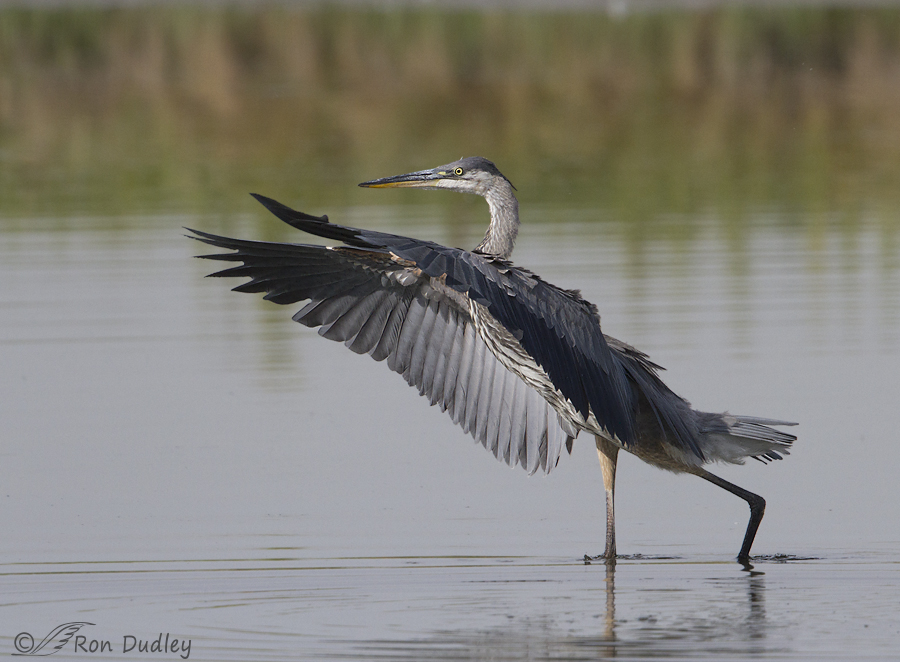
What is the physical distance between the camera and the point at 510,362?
25.1 ft

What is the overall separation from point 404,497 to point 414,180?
1.82 m

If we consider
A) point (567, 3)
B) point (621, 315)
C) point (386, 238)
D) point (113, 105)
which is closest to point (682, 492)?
point (386, 238)

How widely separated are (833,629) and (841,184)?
13930mm

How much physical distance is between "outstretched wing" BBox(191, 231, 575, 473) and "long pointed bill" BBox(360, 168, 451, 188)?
1.46 metres

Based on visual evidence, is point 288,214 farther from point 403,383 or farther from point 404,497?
point 403,383

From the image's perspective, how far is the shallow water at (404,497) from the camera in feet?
21.6

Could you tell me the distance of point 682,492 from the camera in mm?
8820

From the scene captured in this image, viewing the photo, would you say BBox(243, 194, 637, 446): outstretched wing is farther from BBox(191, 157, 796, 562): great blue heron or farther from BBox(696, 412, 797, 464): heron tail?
BBox(696, 412, 797, 464): heron tail

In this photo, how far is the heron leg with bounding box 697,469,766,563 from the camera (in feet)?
25.1

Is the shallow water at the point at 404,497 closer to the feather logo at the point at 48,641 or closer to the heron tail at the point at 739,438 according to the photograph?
the feather logo at the point at 48,641

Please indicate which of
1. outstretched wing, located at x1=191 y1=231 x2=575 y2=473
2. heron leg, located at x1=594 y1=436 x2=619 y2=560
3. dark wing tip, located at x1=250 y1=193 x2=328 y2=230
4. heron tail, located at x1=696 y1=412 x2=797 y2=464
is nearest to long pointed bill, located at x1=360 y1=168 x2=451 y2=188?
outstretched wing, located at x1=191 y1=231 x2=575 y2=473

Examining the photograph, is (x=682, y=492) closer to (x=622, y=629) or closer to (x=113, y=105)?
(x=622, y=629)
